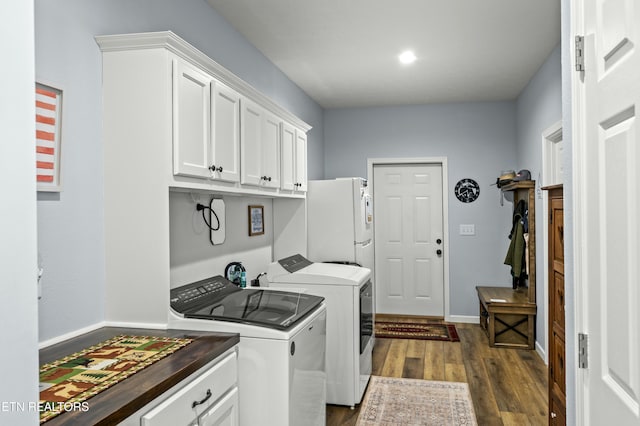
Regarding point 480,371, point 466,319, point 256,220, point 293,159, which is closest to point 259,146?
point 293,159

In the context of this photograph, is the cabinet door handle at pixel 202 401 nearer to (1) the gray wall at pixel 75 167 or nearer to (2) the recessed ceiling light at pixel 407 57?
(1) the gray wall at pixel 75 167

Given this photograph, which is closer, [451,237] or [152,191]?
[152,191]

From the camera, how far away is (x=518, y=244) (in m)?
5.02

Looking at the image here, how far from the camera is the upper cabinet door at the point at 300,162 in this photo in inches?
151

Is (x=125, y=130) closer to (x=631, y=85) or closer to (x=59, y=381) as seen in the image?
(x=59, y=381)

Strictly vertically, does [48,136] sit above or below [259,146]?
below

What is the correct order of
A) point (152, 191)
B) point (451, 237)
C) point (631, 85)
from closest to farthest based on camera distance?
1. point (631, 85)
2. point (152, 191)
3. point (451, 237)

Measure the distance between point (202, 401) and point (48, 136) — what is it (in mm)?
1141

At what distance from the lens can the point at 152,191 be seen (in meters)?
2.04

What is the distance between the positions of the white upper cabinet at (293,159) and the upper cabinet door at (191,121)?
3.90 feet

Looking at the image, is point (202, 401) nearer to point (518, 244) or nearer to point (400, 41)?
point (400, 41)

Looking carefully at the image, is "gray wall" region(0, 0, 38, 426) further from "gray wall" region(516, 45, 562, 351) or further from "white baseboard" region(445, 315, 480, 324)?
"white baseboard" region(445, 315, 480, 324)

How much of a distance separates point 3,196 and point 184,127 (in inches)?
56.8

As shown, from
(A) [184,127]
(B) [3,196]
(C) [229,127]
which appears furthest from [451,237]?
(B) [3,196]
